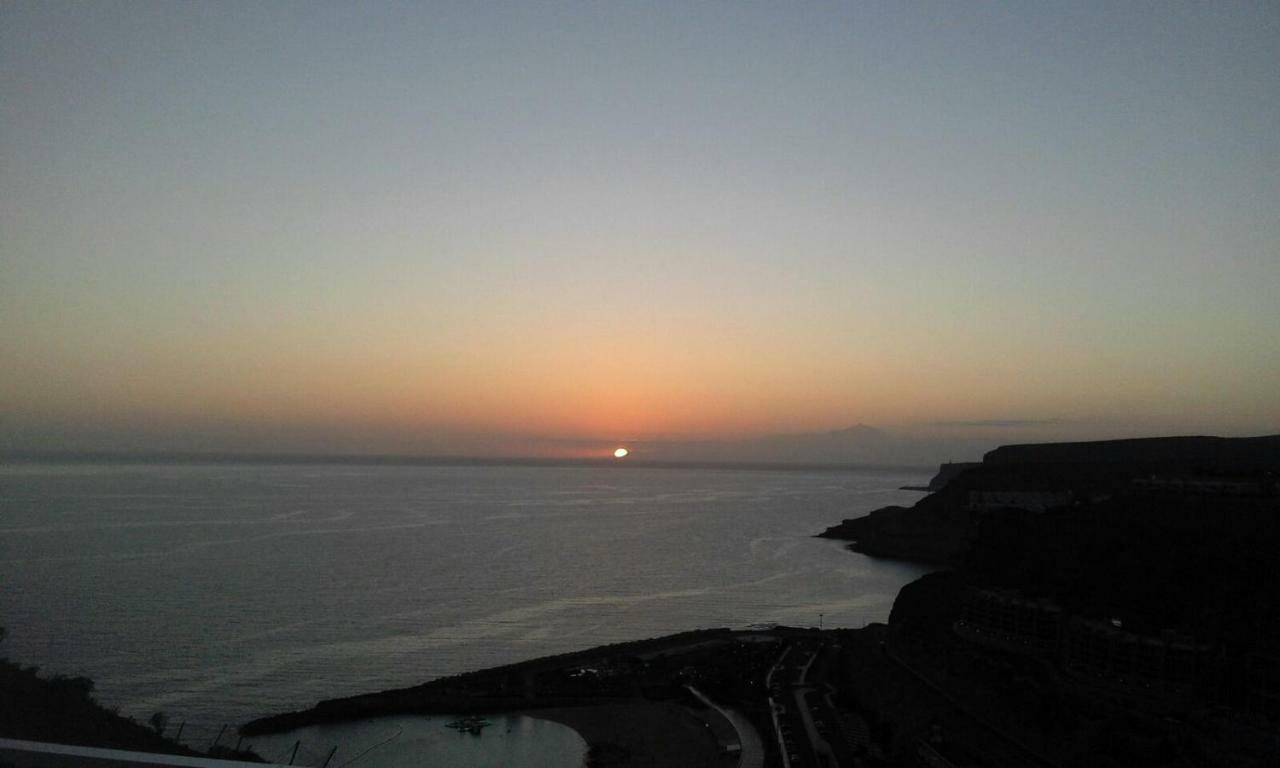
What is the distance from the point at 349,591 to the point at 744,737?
14519 mm

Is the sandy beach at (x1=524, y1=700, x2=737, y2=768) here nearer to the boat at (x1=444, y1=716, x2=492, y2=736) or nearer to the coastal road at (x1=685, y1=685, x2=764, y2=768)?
the coastal road at (x1=685, y1=685, x2=764, y2=768)

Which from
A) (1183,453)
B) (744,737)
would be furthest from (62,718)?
(1183,453)

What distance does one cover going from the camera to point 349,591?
72.8ft

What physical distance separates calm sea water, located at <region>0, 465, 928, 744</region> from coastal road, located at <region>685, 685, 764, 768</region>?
5.52 m

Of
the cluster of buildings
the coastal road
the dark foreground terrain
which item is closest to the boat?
the coastal road

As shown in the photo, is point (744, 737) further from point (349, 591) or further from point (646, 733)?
point (349, 591)

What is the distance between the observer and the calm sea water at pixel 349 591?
14.7 metres

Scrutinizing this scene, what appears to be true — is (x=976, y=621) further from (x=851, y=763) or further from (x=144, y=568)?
(x=144, y=568)

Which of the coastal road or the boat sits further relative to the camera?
the boat

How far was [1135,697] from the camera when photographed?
28.7 feet

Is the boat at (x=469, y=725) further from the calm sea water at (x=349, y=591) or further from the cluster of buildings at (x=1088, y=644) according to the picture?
the cluster of buildings at (x=1088, y=644)

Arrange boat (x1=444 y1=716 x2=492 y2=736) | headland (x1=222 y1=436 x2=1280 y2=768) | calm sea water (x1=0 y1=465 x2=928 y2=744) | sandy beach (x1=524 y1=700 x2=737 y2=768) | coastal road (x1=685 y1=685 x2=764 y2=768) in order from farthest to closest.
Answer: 1. calm sea water (x1=0 y1=465 x2=928 y2=744)
2. boat (x1=444 y1=716 x2=492 y2=736)
3. sandy beach (x1=524 y1=700 x2=737 y2=768)
4. coastal road (x1=685 y1=685 x2=764 y2=768)
5. headland (x1=222 y1=436 x2=1280 y2=768)

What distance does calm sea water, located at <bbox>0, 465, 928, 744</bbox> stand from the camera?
14.7 m

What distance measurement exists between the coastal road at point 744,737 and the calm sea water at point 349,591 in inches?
217
